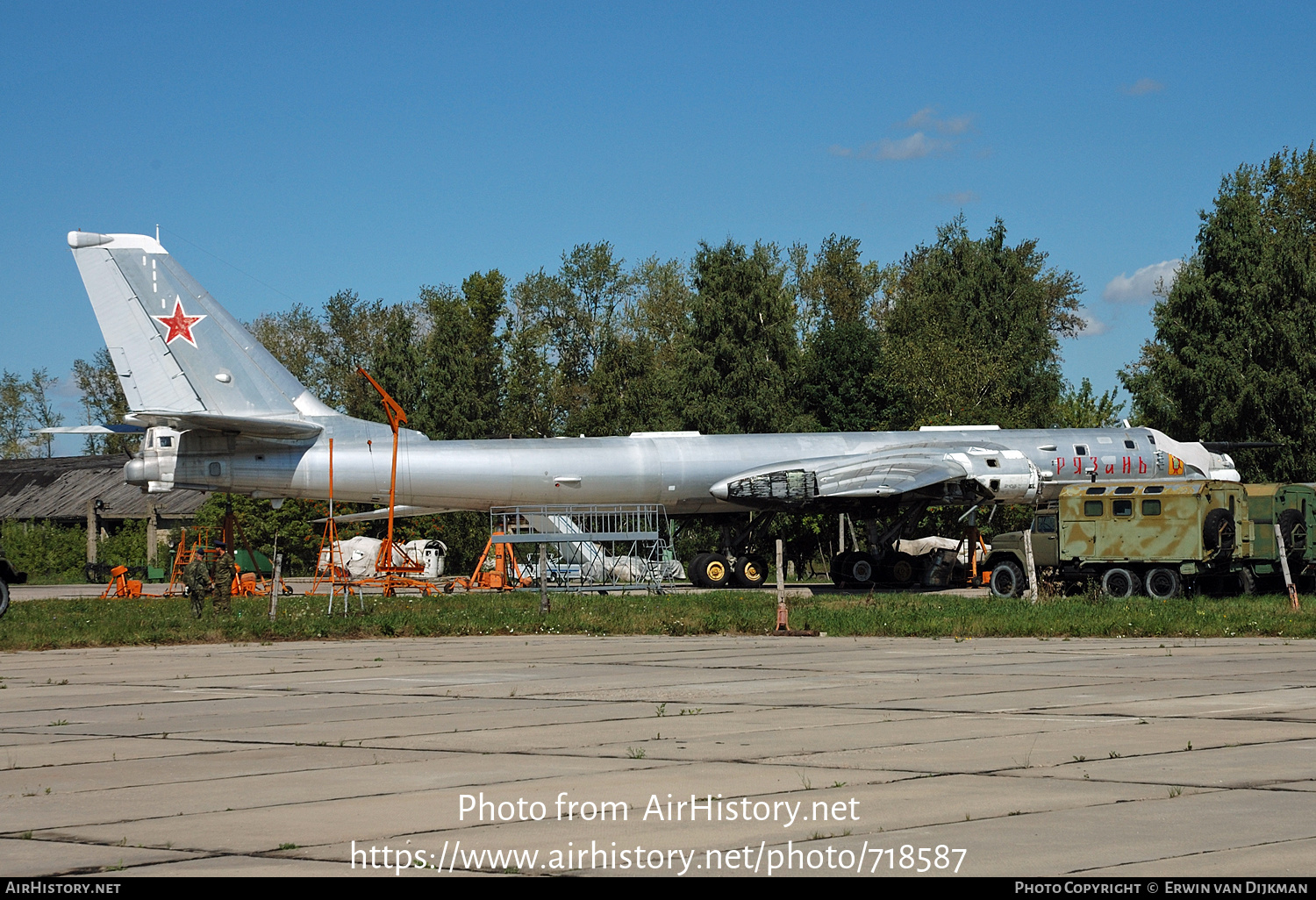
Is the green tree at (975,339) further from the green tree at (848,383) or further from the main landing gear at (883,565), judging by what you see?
the main landing gear at (883,565)

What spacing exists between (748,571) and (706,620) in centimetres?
1618

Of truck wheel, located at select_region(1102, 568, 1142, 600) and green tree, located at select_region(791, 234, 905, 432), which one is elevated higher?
green tree, located at select_region(791, 234, 905, 432)

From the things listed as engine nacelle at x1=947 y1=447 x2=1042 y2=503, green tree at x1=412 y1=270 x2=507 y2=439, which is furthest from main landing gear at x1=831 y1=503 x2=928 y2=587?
green tree at x1=412 y1=270 x2=507 y2=439

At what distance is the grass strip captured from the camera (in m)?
21.0

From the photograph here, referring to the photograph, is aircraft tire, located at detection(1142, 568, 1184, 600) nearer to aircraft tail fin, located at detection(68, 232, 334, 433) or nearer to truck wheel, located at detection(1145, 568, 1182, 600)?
truck wheel, located at detection(1145, 568, 1182, 600)

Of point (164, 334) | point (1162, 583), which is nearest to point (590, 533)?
point (164, 334)

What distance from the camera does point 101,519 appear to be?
68.2m

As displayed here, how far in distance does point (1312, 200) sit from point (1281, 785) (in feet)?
197

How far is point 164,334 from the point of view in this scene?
33906 mm

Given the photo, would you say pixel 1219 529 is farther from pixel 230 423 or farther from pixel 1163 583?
pixel 230 423

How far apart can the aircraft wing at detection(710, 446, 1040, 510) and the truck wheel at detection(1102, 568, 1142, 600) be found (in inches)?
297

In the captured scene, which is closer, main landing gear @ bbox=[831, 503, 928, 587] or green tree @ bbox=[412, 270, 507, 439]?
main landing gear @ bbox=[831, 503, 928, 587]

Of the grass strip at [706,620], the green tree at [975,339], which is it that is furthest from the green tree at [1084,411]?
the grass strip at [706,620]
